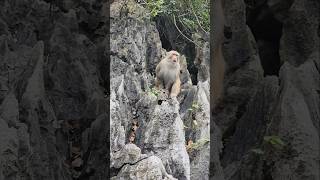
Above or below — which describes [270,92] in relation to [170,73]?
below

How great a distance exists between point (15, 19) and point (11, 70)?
0.25 metres

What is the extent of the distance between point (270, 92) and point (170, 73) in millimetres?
786

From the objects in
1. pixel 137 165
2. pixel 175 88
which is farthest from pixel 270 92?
pixel 137 165

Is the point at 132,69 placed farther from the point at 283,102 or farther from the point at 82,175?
the point at 283,102

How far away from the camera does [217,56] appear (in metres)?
2.06

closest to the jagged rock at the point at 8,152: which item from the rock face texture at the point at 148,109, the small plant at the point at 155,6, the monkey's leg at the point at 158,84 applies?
the rock face texture at the point at 148,109

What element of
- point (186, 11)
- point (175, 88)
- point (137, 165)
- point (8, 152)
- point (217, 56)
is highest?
point (186, 11)

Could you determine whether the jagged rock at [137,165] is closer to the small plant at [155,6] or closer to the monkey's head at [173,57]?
the monkey's head at [173,57]

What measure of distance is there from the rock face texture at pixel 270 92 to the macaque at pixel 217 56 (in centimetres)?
3

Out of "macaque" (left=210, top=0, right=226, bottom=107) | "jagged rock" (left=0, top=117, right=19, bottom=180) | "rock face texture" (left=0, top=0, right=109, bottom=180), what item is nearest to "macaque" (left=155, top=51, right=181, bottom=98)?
"rock face texture" (left=0, top=0, right=109, bottom=180)

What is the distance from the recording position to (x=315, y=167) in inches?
69.3

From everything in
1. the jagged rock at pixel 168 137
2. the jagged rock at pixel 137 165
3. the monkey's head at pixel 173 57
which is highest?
the monkey's head at pixel 173 57

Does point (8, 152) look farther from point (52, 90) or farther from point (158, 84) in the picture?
point (158, 84)

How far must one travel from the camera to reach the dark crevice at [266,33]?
1887 millimetres
